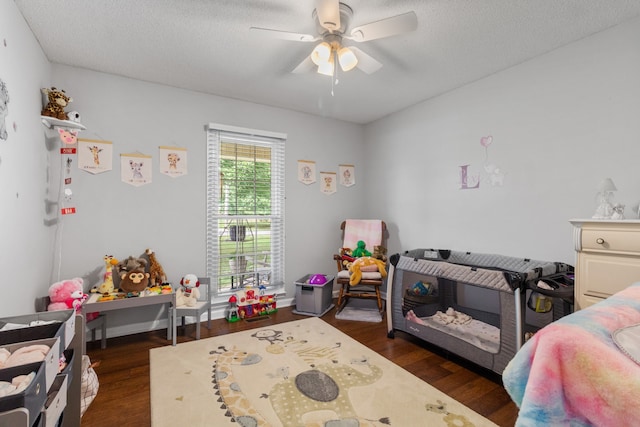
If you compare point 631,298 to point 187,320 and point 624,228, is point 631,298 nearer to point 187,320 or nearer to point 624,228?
point 624,228

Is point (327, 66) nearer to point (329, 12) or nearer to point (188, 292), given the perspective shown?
point (329, 12)

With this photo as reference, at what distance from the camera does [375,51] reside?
2398 mm

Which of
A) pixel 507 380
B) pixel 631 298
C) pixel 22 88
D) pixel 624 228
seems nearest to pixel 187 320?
pixel 22 88

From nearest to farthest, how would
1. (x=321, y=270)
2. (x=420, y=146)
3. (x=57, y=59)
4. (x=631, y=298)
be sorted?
1. (x=631, y=298)
2. (x=57, y=59)
3. (x=420, y=146)
4. (x=321, y=270)

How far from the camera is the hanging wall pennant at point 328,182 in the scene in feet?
13.2

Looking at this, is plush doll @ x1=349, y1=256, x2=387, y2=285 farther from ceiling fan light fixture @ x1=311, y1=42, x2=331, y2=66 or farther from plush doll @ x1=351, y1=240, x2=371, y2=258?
ceiling fan light fixture @ x1=311, y1=42, x2=331, y2=66

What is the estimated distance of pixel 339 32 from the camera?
79.3 inches

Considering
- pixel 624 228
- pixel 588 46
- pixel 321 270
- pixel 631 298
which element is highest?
pixel 588 46

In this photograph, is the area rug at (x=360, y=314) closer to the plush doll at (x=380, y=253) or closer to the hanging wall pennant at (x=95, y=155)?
the plush doll at (x=380, y=253)

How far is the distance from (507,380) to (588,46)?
2.58 m

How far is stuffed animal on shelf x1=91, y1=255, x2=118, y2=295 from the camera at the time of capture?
2.57 m

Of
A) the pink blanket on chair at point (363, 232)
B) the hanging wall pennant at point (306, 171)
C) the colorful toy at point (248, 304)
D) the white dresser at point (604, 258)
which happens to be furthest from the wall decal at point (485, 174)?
the colorful toy at point (248, 304)

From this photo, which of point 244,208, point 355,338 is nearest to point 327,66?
point 244,208

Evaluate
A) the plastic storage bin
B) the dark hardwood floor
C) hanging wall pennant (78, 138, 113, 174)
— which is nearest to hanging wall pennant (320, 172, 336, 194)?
the plastic storage bin
